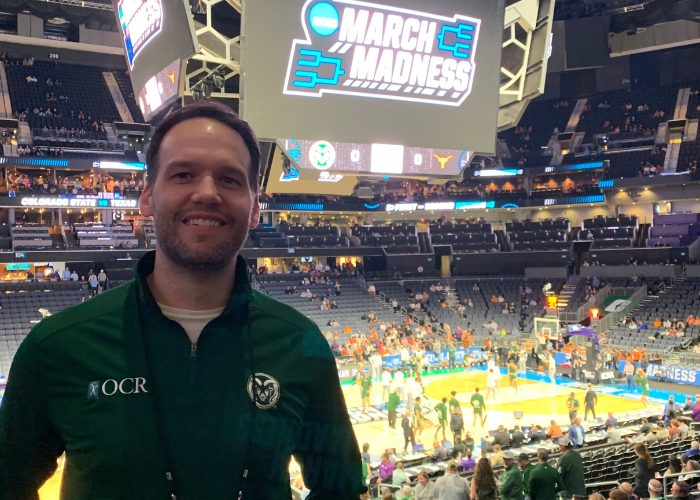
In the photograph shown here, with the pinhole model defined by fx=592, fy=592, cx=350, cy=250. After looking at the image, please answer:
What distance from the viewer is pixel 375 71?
9477 millimetres

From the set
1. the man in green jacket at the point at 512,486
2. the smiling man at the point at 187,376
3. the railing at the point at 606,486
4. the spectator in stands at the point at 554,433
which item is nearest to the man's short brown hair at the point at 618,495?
the man in green jacket at the point at 512,486

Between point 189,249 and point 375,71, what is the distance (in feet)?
27.1

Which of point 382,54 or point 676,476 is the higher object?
point 382,54

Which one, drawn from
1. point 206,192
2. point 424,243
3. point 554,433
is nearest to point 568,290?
point 424,243

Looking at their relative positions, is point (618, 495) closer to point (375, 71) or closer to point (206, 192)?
point (206, 192)

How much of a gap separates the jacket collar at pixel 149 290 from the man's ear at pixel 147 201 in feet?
0.47

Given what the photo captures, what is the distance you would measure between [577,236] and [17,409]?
44406 mm

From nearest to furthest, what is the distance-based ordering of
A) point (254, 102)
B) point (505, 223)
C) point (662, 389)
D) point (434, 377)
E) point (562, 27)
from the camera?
point (254, 102) → point (662, 389) → point (434, 377) → point (562, 27) → point (505, 223)

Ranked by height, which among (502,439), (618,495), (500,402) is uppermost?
(618,495)

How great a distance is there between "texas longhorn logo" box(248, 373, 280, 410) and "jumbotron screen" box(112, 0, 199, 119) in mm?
7601

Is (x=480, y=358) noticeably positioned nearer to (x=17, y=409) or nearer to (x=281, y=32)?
(x=281, y=32)

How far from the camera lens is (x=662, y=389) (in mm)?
22094

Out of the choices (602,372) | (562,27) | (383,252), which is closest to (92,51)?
(383,252)

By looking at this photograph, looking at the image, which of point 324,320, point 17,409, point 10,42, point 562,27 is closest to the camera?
point 17,409
